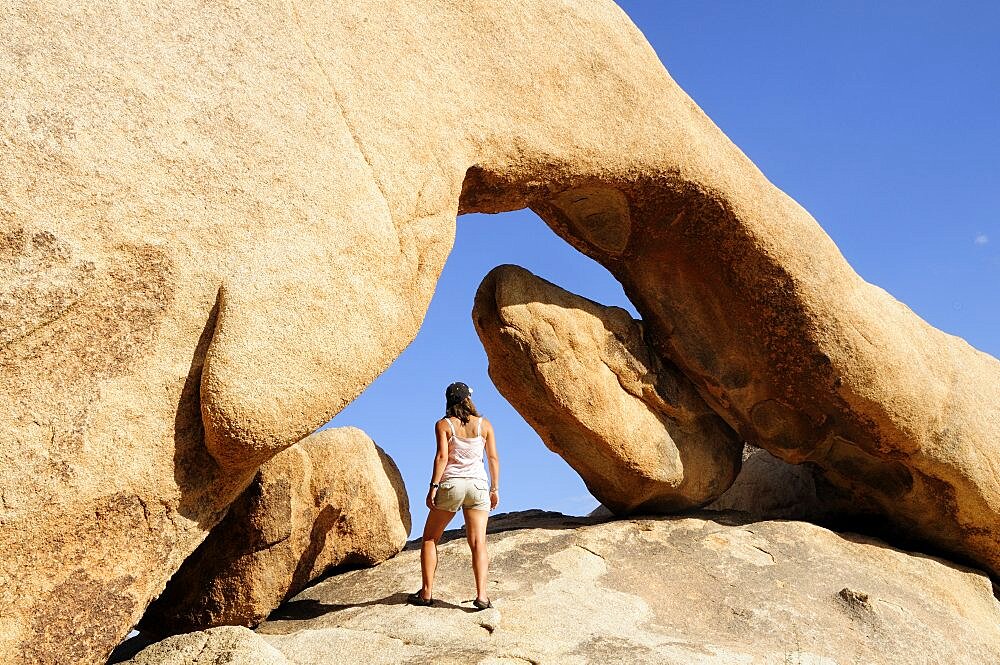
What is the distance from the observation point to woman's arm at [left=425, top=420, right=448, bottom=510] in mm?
5125

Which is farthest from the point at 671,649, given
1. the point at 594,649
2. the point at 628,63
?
the point at 628,63

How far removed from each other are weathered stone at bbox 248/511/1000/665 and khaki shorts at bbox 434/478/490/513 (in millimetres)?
524

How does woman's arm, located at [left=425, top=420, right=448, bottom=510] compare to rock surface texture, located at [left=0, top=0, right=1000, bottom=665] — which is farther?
woman's arm, located at [left=425, top=420, right=448, bottom=510]

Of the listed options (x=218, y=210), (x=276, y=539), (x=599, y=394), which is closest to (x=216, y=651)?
(x=276, y=539)

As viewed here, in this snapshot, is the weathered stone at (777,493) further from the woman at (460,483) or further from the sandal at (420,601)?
the sandal at (420,601)

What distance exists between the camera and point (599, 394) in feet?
21.4

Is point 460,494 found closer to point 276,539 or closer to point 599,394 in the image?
point 276,539

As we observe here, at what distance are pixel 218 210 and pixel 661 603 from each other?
3.35 m

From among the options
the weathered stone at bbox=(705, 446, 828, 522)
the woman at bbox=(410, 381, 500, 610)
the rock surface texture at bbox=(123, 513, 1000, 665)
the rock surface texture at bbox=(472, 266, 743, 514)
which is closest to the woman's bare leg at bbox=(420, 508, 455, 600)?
the woman at bbox=(410, 381, 500, 610)

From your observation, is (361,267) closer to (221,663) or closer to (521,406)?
(221,663)

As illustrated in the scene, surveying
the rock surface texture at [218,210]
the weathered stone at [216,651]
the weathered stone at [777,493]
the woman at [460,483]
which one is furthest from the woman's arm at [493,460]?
the weathered stone at [777,493]

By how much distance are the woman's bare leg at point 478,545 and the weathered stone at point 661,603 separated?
0.15m

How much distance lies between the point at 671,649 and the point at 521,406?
7.49ft

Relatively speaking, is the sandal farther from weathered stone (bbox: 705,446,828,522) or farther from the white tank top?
weathered stone (bbox: 705,446,828,522)
